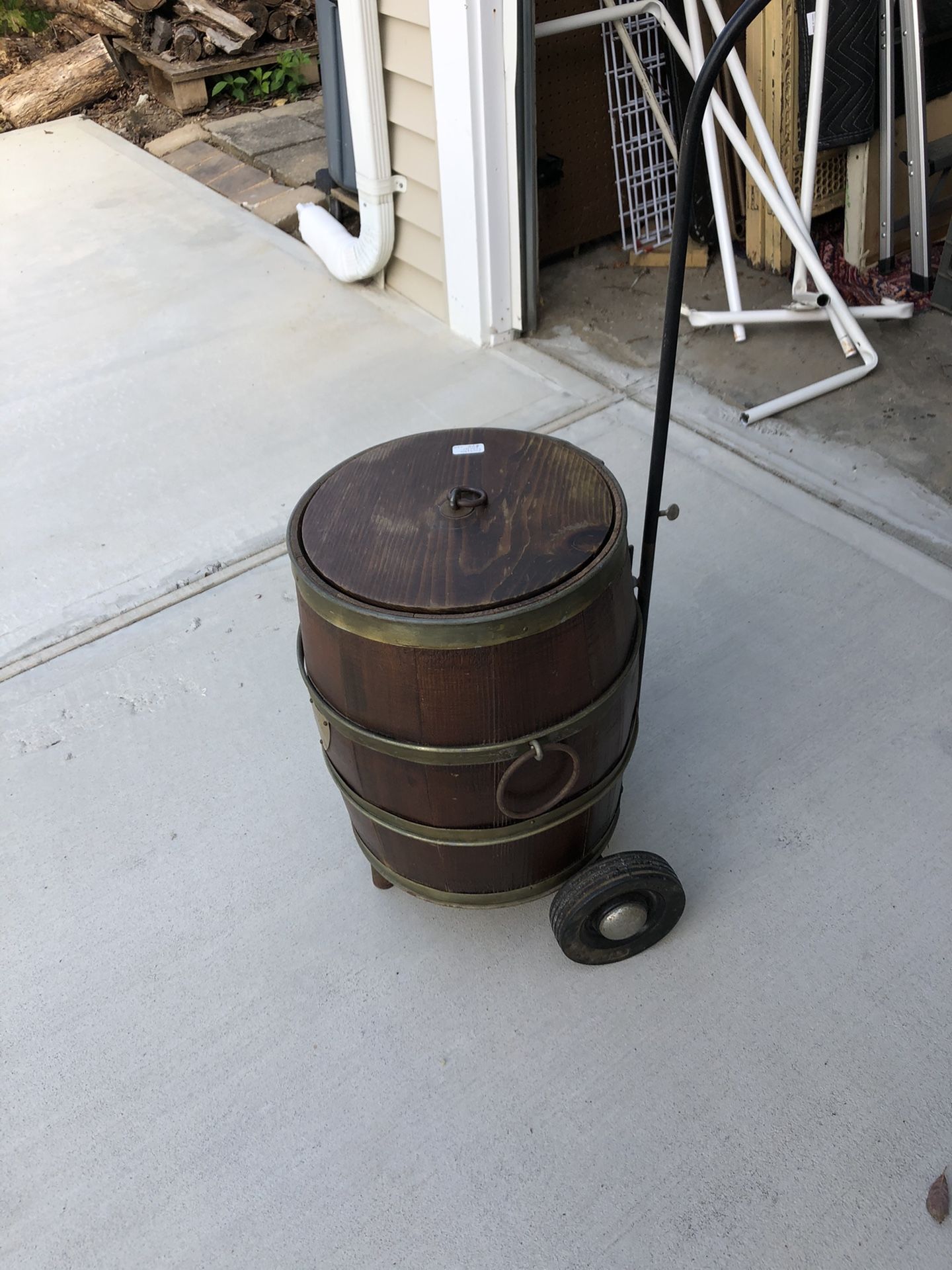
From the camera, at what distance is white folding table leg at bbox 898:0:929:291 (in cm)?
329

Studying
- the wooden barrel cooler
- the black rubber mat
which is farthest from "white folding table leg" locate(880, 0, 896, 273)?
the wooden barrel cooler

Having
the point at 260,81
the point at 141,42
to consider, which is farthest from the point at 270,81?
Result: the point at 141,42

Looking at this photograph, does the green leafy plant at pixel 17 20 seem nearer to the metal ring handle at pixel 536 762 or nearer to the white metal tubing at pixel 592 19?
the white metal tubing at pixel 592 19

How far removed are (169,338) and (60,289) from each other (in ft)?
2.41

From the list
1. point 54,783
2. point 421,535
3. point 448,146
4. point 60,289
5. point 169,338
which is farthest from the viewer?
point 60,289

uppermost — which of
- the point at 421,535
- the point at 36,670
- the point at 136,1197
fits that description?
the point at 421,535

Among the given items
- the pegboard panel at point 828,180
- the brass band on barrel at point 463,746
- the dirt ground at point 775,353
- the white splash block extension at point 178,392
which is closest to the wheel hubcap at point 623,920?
the brass band on barrel at point 463,746

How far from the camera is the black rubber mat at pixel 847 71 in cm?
334

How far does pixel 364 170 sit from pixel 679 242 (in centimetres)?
263

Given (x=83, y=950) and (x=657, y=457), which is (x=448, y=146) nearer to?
(x=657, y=457)

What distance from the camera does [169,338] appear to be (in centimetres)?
385

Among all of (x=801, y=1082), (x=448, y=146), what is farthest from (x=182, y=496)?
(x=801, y=1082)

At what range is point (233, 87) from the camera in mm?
5918

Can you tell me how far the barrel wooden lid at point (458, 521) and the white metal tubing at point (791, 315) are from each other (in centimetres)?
206
